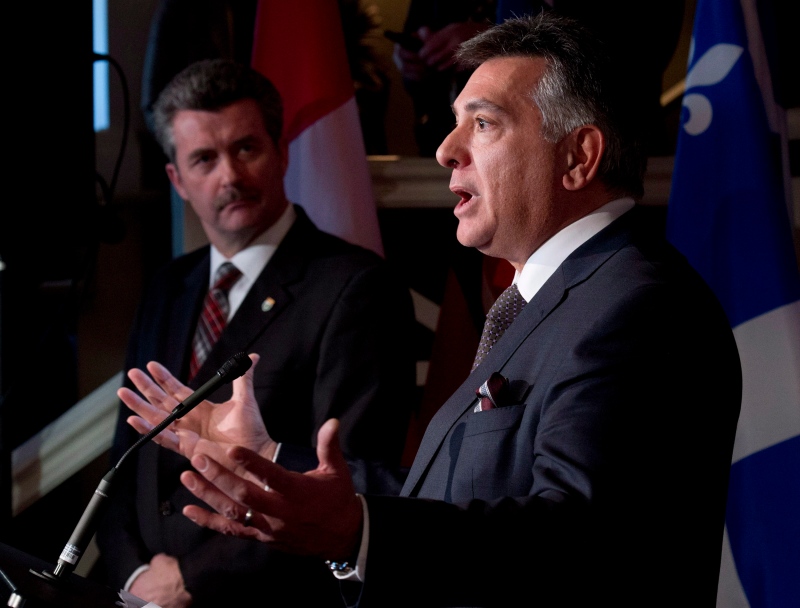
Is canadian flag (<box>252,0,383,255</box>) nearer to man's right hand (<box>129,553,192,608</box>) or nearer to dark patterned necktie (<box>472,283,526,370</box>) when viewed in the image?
man's right hand (<box>129,553,192,608</box>)

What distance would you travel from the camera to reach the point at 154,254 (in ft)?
10.5

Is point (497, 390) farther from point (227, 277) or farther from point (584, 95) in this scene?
point (227, 277)

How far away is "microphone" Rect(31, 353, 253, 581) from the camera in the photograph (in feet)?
3.63

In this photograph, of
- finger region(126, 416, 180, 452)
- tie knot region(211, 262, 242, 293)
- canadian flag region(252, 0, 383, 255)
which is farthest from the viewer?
canadian flag region(252, 0, 383, 255)

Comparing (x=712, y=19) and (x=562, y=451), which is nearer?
(x=562, y=451)

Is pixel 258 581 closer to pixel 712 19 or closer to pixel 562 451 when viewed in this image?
pixel 562 451

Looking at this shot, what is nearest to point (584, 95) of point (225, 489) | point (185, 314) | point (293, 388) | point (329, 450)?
point (329, 450)

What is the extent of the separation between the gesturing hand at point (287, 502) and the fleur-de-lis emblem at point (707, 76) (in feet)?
5.04

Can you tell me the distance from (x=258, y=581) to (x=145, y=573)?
1.01 ft

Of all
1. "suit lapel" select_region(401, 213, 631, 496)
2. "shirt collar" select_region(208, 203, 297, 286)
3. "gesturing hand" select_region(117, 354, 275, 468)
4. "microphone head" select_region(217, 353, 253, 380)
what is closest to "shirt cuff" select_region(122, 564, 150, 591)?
"gesturing hand" select_region(117, 354, 275, 468)

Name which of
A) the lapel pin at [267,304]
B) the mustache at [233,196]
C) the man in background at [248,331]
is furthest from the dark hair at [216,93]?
the lapel pin at [267,304]

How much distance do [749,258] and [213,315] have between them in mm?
1280

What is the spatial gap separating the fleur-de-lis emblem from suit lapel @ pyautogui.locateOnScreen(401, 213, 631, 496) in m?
0.91

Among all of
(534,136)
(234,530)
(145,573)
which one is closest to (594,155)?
(534,136)
